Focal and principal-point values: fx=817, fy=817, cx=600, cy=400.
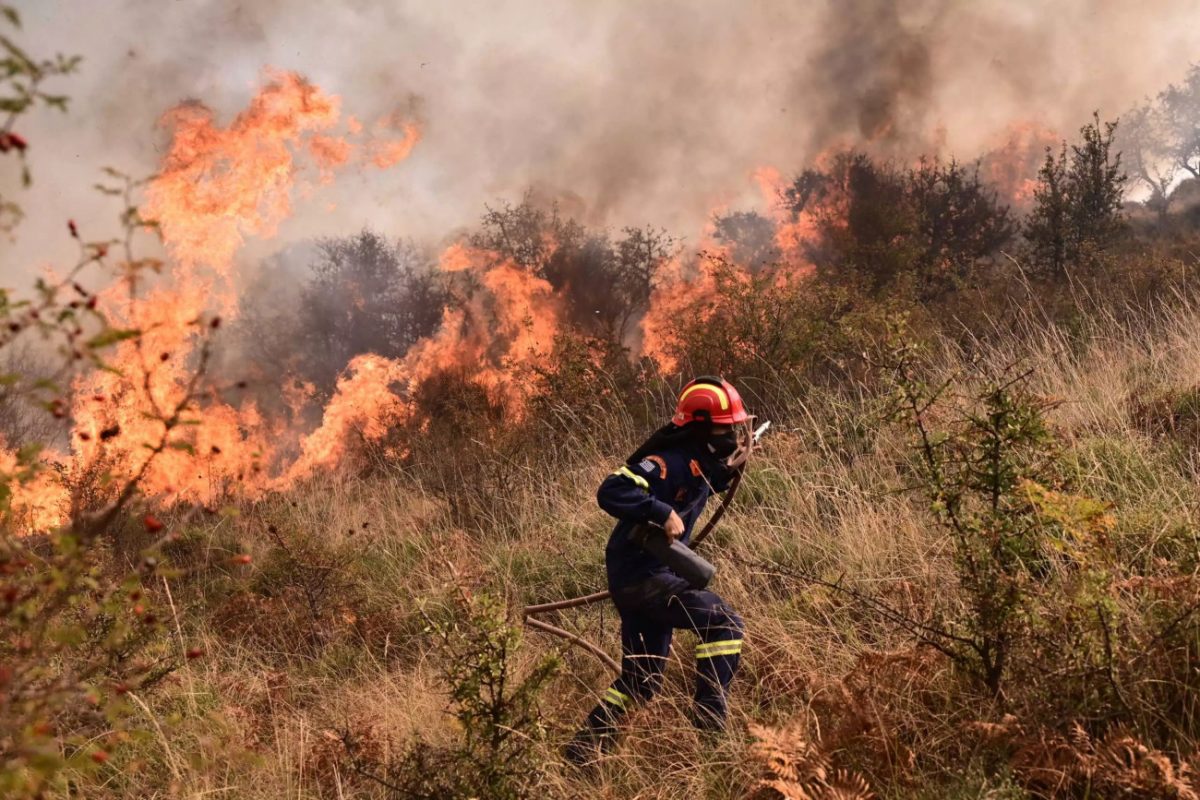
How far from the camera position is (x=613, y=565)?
3627mm

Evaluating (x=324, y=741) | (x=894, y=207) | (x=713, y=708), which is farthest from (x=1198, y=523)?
(x=894, y=207)

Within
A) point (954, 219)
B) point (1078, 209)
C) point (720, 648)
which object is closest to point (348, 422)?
point (720, 648)

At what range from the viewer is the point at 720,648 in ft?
10.9

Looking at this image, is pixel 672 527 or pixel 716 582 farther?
pixel 716 582

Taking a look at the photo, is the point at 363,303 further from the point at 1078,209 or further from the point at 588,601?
the point at 588,601

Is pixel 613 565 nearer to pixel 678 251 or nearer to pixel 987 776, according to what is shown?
pixel 987 776

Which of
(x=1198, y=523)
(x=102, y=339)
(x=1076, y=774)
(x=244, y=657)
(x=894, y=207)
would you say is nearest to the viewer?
(x=102, y=339)

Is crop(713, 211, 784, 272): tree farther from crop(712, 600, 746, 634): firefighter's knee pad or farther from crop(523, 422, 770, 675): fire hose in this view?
crop(712, 600, 746, 634): firefighter's knee pad

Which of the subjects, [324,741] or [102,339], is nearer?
[102,339]

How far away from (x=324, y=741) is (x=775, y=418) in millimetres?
5095

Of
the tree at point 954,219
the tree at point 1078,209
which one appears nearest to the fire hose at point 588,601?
the tree at point 1078,209

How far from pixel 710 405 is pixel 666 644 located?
1.08m

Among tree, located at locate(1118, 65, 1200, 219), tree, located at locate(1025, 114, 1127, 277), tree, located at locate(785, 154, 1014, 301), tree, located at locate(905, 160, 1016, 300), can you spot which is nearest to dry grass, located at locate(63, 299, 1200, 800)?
tree, located at locate(1025, 114, 1127, 277)

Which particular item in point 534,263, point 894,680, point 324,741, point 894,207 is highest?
point 534,263
